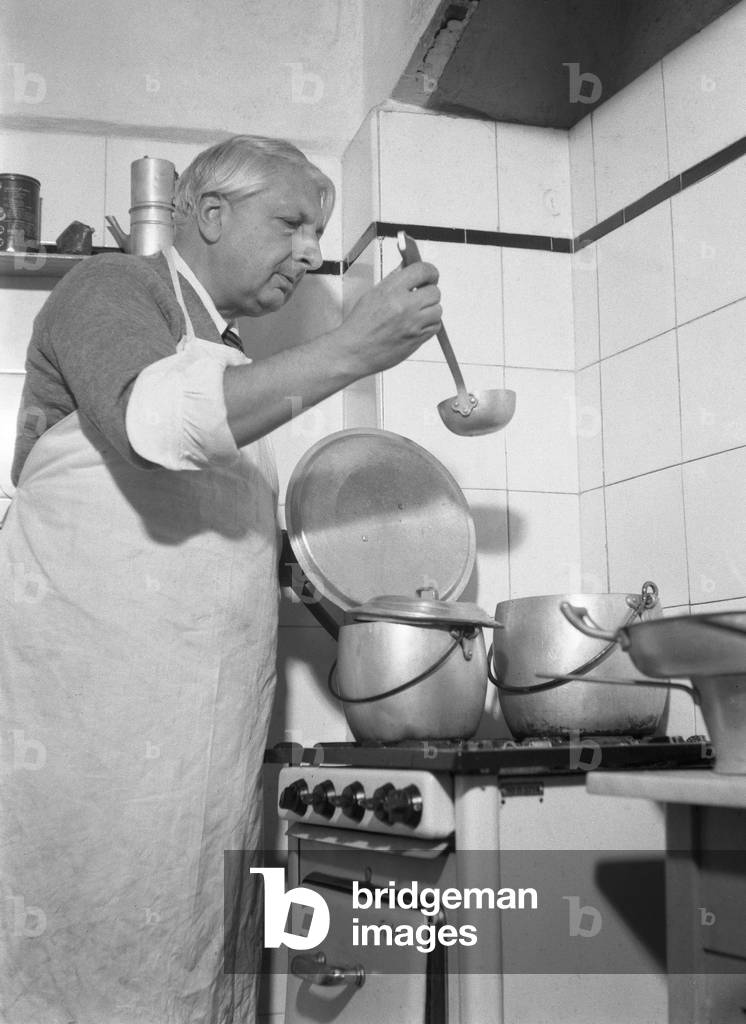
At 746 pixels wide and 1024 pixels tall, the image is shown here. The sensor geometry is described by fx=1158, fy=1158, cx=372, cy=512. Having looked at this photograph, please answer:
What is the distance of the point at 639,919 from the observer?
1407mm

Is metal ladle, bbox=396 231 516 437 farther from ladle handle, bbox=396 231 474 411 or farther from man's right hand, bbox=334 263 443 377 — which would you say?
man's right hand, bbox=334 263 443 377

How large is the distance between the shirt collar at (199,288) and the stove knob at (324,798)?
0.66 m

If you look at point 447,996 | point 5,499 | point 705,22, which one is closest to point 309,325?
point 5,499

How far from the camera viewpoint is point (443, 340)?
5.90 feet

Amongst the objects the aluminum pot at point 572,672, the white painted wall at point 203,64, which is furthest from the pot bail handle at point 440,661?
the white painted wall at point 203,64

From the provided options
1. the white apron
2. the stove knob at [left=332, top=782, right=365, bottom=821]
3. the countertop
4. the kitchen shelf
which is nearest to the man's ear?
the white apron

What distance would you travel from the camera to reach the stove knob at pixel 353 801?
1.45 m

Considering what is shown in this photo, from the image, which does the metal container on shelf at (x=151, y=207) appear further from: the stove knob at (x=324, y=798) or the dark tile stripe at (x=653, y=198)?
the stove knob at (x=324, y=798)

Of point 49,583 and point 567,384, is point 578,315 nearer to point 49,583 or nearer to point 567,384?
point 567,384

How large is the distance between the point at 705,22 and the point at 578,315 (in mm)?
565

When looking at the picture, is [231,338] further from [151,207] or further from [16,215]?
[16,215]

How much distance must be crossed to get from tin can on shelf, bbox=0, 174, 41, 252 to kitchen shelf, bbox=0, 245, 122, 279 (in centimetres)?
2

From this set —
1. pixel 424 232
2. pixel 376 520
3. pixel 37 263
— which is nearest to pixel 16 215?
pixel 37 263

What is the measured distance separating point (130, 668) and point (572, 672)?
0.59 m
